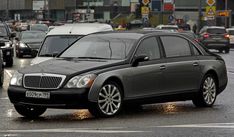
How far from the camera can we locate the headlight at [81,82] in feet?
33.2

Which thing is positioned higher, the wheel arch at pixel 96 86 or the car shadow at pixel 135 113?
the wheel arch at pixel 96 86

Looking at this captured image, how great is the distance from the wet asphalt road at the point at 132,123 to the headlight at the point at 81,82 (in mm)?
586

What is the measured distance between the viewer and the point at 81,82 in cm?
1014

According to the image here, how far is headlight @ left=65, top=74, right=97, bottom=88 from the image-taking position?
1011 centimetres

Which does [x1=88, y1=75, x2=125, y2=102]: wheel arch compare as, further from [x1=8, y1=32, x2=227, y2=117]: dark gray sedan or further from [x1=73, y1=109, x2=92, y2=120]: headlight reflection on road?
[x1=73, y1=109, x2=92, y2=120]: headlight reflection on road

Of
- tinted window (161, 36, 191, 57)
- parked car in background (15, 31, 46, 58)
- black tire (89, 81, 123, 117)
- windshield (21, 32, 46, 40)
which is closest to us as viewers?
black tire (89, 81, 123, 117)

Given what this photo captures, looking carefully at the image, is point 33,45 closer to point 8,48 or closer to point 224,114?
point 8,48

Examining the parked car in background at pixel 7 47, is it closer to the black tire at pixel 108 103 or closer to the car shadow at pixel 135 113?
the car shadow at pixel 135 113

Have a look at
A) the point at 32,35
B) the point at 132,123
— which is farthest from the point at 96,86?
the point at 32,35

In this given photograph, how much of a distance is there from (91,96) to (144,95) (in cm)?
126

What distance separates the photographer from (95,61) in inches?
424

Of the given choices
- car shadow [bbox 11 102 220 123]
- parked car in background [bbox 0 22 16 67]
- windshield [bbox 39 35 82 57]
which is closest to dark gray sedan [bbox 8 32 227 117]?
car shadow [bbox 11 102 220 123]

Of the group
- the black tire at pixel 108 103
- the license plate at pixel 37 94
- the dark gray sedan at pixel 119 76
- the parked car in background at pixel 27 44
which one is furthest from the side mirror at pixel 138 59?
the parked car in background at pixel 27 44

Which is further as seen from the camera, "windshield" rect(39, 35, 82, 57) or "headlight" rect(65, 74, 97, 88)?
"windshield" rect(39, 35, 82, 57)
